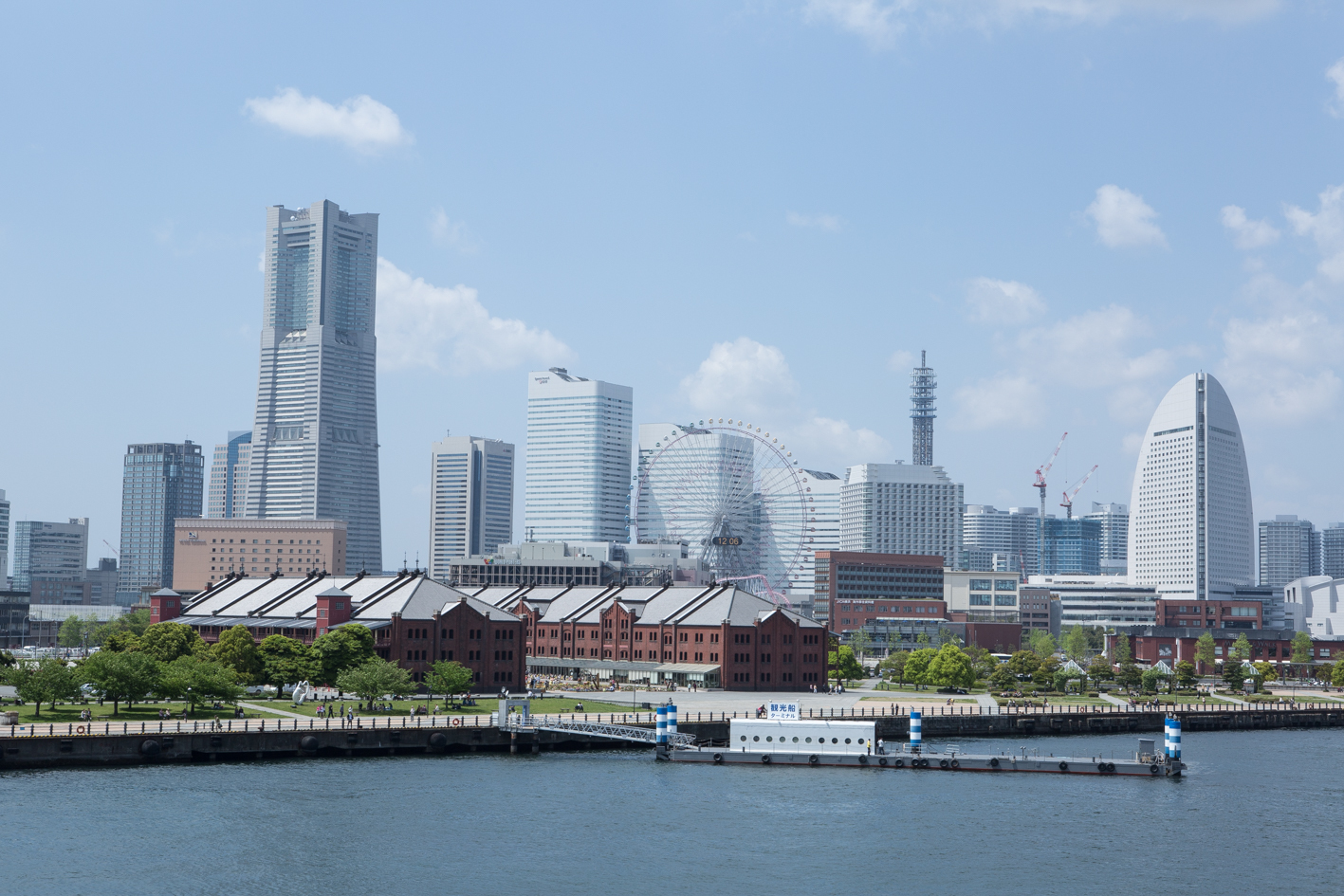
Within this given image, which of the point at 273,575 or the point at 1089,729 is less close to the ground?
the point at 273,575

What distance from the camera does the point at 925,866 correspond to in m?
83.4

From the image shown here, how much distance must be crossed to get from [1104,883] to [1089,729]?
80.8 m

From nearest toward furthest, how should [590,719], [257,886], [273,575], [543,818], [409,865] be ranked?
1. [257,886]
2. [409,865]
3. [543,818]
4. [590,719]
5. [273,575]

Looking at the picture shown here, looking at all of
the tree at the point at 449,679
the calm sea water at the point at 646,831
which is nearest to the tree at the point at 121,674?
the calm sea water at the point at 646,831

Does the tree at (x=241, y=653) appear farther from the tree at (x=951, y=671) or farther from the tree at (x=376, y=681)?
the tree at (x=951, y=671)

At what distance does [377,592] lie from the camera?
172 meters

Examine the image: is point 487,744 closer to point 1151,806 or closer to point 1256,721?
point 1151,806

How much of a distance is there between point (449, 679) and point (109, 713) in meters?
31.5

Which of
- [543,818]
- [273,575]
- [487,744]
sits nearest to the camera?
[543,818]

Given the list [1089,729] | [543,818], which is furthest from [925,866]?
[1089,729]

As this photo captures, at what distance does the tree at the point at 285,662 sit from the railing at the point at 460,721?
15066mm

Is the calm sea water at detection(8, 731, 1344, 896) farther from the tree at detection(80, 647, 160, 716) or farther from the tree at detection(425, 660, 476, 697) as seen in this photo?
the tree at detection(425, 660, 476, 697)

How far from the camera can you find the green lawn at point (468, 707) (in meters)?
138

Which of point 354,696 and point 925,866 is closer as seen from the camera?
point 925,866
